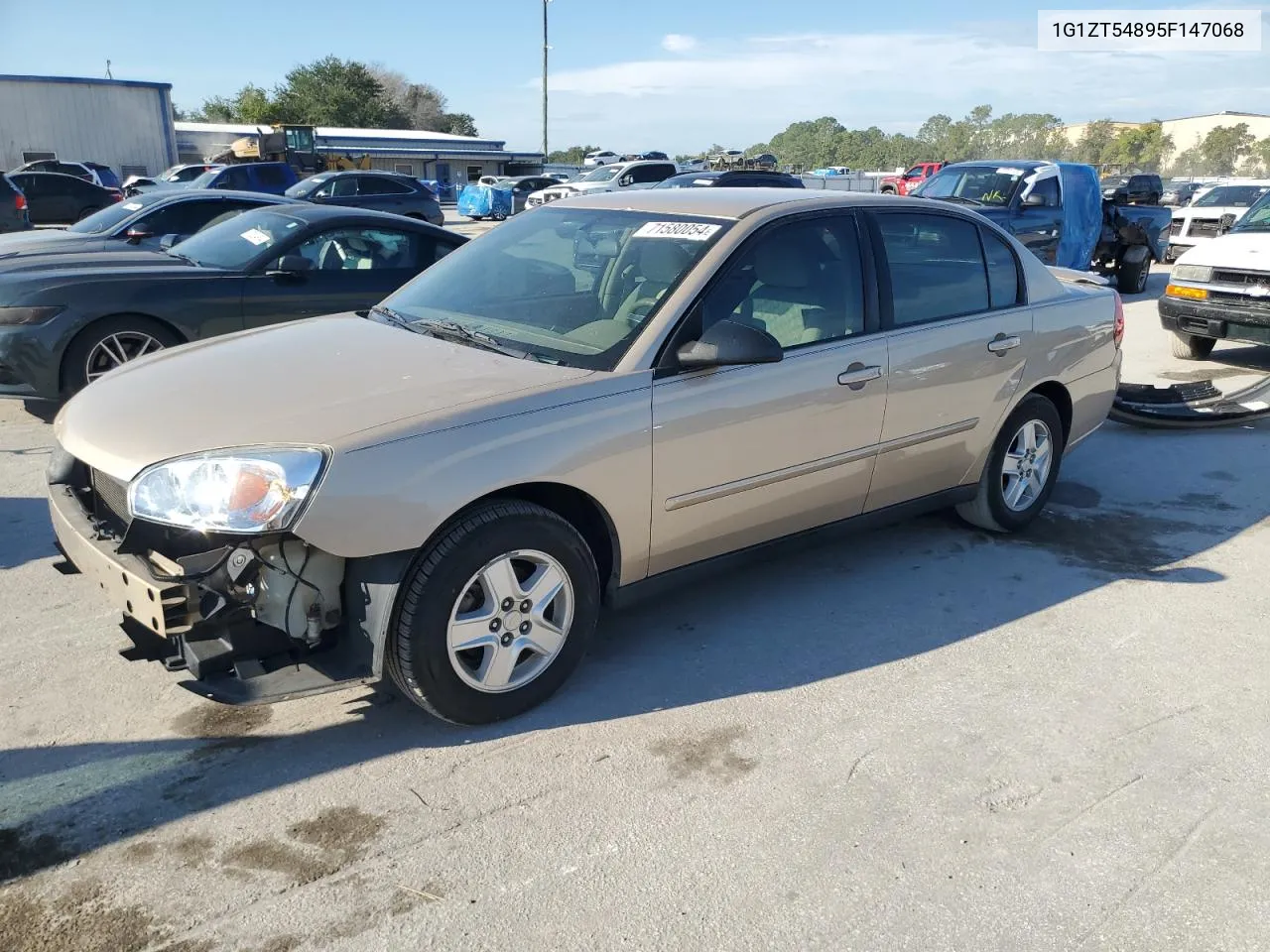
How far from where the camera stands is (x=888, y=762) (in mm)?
3180

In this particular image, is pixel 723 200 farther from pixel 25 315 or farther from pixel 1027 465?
pixel 25 315

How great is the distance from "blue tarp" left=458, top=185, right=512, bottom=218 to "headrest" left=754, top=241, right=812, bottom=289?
1171 inches

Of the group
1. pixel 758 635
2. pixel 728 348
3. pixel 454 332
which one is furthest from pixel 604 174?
pixel 728 348

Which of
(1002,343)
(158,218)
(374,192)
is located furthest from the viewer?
(374,192)

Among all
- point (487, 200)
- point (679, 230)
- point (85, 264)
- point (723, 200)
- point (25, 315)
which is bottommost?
point (487, 200)

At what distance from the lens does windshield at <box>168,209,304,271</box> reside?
7.35 meters

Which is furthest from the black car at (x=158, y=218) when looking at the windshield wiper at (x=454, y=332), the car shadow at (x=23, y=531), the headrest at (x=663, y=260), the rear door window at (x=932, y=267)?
the rear door window at (x=932, y=267)

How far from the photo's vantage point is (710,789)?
9.89 feet

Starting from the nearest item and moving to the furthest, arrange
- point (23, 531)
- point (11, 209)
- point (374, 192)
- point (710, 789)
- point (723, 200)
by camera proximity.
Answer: point (710, 789) → point (723, 200) → point (23, 531) → point (11, 209) → point (374, 192)

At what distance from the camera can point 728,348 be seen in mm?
3432

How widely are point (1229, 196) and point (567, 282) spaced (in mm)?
20171

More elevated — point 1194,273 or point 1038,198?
point 1038,198

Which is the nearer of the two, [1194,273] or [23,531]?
[23,531]

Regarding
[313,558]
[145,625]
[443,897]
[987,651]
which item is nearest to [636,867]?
[443,897]
